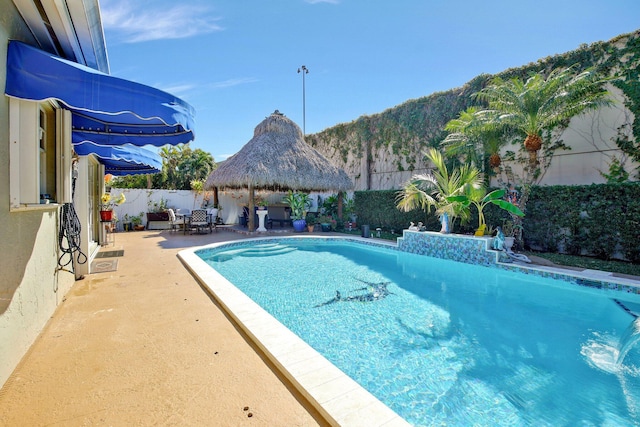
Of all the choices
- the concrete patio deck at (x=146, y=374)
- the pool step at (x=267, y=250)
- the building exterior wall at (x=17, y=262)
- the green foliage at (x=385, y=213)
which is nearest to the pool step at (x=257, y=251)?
the pool step at (x=267, y=250)

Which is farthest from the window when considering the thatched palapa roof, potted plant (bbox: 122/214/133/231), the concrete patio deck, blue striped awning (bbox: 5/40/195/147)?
potted plant (bbox: 122/214/133/231)

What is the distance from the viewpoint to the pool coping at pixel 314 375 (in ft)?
6.89

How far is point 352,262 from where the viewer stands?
30.3ft

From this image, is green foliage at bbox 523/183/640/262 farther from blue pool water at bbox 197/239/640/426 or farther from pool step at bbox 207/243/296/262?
pool step at bbox 207/243/296/262

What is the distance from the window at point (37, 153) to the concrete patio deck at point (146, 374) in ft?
4.91

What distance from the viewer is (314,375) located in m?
2.58

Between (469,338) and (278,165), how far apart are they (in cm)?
1175

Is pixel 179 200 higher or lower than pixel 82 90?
lower

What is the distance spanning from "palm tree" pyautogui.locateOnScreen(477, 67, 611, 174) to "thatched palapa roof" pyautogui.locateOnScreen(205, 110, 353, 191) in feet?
27.8

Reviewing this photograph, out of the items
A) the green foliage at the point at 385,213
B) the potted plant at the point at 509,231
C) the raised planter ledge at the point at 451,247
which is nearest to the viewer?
the raised planter ledge at the point at 451,247

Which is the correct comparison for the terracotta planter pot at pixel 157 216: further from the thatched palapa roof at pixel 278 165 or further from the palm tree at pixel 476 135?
the palm tree at pixel 476 135

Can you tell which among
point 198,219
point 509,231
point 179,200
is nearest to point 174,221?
point 198,219

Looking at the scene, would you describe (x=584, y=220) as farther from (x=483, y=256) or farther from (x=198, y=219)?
(x=198, y=219)

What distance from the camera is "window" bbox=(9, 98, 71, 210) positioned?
108 inches
